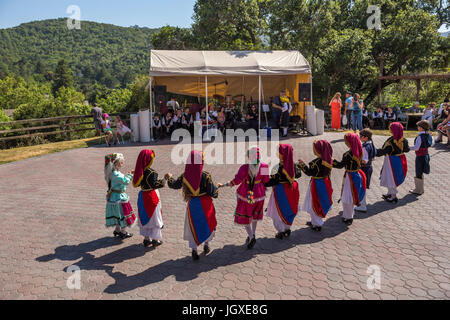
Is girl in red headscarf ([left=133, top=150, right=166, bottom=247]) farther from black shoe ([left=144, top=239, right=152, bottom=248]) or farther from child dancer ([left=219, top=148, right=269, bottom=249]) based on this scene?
child dancer ([left=219, top=148, right=269, bottom=249])

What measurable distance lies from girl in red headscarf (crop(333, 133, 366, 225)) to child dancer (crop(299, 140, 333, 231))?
342mm

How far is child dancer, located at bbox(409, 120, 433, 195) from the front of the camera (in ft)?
26.1

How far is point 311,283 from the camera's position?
4.73 metres

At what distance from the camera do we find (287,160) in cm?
570

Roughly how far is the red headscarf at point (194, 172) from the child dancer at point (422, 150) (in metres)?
5.35

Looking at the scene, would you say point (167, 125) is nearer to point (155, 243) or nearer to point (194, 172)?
point (155, 243)

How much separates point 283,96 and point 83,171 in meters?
9.02

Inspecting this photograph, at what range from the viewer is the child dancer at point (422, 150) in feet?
26.1

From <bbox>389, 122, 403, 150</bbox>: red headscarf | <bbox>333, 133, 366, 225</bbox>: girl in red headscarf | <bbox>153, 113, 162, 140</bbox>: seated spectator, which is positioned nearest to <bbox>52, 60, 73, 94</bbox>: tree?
<bbox>153, 113, 162, 140</bbox>: seated spectator

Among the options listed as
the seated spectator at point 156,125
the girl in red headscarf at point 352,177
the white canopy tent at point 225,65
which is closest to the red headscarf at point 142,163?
the girl in red headscarf at point 352,177

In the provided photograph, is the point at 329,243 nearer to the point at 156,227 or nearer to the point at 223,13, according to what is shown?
the point at 156,227

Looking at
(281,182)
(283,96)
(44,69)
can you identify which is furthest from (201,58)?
(44,69)

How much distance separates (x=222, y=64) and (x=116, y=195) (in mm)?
10809

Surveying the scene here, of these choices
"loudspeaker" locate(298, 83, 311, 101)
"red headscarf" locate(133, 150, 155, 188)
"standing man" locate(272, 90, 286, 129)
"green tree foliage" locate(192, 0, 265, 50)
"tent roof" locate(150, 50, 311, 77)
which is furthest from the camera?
"green tree foliage" locate(192, 0, 265, 50)
